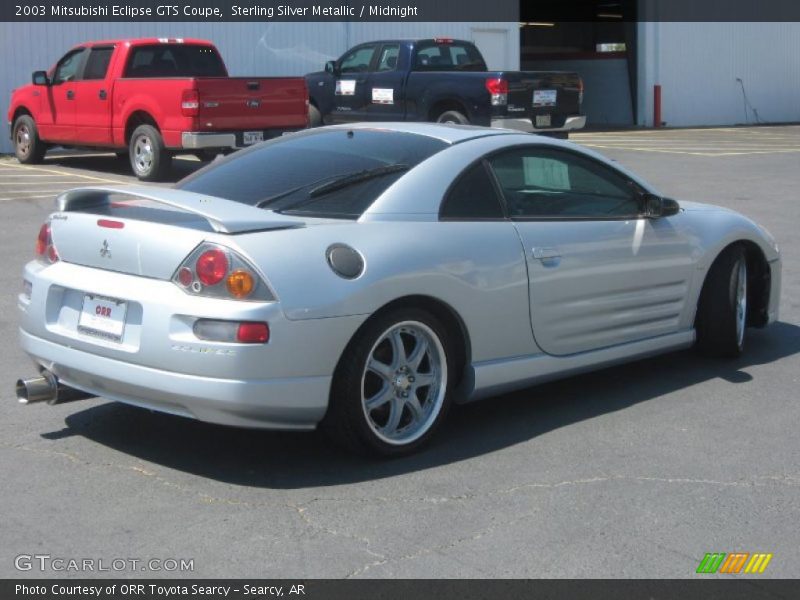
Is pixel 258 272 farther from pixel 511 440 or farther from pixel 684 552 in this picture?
pixel 684 552

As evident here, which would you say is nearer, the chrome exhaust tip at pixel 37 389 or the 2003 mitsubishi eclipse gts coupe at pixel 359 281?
the 2003 mitsubishi eclipse gts coupe at pixel 359 281

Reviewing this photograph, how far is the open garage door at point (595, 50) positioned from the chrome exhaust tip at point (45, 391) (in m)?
29.8

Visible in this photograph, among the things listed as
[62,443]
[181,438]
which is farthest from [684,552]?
[62,443]

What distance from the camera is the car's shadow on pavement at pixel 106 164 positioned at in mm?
18078

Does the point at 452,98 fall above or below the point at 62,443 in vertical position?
above

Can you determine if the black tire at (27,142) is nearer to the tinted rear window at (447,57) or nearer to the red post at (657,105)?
the tinted rear window at (447,57)

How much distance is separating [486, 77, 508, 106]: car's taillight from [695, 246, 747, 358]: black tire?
38.0 feet

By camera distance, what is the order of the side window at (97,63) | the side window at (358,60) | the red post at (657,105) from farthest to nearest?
the red post at (657,105), the side window at (358,60), the side window at (97,63)

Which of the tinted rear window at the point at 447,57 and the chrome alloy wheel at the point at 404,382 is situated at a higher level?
the tinted rear window at the point at 447,57

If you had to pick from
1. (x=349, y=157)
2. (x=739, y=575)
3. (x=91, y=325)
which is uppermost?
(x=349, y=157)

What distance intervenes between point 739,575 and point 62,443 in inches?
122

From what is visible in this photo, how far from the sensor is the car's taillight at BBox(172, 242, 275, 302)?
488 centimetres

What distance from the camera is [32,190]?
15.9m
